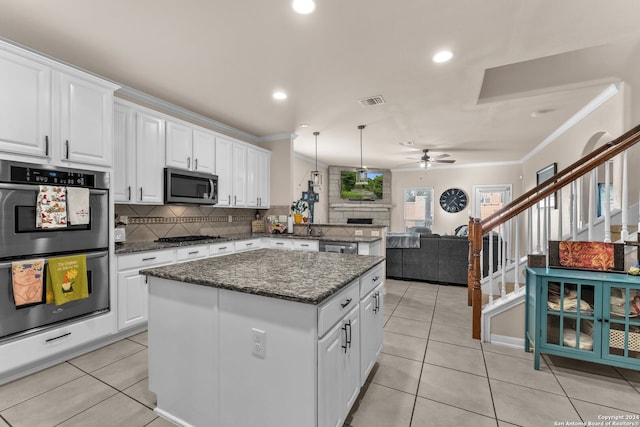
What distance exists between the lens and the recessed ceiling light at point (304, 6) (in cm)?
190

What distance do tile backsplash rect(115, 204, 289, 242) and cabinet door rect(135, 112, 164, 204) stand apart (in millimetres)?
342

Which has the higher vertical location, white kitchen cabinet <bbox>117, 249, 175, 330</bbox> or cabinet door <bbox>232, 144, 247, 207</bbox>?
cabinet door <bbox>232, 144, 247, 207</bbox>

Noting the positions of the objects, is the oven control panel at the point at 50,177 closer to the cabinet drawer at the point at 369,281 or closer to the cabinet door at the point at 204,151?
the cabinet door at the point at 204,151

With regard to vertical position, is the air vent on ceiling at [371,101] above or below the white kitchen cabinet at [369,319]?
above

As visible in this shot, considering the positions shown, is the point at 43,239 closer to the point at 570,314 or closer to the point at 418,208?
the point at 570,314

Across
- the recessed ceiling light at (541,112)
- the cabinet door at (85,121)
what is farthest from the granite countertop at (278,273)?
the recessed ceiling light at (541,112)

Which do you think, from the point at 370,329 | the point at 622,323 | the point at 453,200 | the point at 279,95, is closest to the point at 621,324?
the point at 622,323

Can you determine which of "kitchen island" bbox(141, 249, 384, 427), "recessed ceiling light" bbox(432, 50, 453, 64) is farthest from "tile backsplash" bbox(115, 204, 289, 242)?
"recessed ceiling light" bbox(432, 50, 453, 64)

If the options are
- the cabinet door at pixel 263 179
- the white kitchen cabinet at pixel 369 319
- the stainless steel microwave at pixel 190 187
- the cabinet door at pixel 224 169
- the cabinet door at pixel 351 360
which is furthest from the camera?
the cabinet door at pixel 263 179

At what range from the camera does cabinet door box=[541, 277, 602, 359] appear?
2023 mm

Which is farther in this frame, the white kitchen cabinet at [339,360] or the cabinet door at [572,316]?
the cabinet door at [572,316]

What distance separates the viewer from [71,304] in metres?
2.28

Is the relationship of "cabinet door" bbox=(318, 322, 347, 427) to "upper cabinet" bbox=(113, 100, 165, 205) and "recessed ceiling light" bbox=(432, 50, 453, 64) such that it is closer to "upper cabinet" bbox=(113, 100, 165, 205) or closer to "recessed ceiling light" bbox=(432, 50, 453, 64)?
"recessed ceiling light" bbox=(432, 50, 453, 64)

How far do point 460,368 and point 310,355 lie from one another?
164 cm
